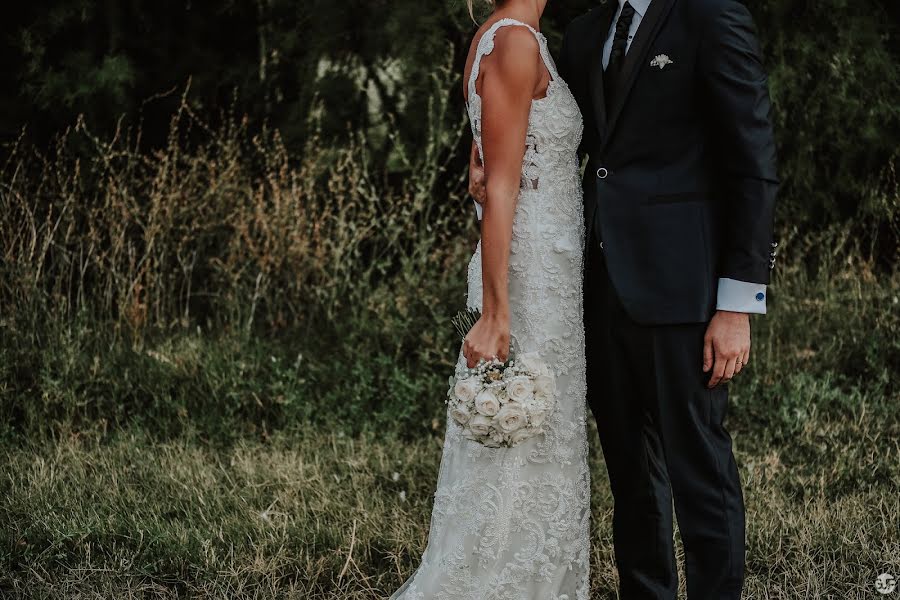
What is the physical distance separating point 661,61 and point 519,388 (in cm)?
92

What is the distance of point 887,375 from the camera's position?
4738 millimetres

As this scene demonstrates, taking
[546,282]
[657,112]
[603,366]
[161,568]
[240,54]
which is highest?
[240,54]

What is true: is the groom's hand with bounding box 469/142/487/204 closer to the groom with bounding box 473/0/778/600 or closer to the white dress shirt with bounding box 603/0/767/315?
the groom with bounding box 473/0/778/600

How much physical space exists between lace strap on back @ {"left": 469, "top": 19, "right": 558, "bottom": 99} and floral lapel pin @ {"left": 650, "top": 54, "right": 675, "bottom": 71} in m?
0.29

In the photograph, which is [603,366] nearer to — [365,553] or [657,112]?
[657,112]

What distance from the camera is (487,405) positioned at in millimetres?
2396

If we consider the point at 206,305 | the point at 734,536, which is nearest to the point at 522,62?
the point at 734,536

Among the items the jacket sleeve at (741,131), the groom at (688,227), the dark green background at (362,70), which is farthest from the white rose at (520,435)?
the dark green background at (362,70)

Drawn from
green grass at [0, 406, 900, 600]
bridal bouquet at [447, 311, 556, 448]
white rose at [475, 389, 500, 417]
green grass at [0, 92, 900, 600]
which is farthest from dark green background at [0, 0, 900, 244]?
white rose at [475, 389, 500, 417]

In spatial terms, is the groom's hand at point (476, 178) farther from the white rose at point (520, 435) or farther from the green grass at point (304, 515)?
the green grass at point (304, 515)

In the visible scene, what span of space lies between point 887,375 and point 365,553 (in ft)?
9.44

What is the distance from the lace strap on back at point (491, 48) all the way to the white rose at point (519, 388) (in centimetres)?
79

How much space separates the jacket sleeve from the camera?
7.73 ft

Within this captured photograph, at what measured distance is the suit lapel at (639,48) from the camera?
2461 millimetres
